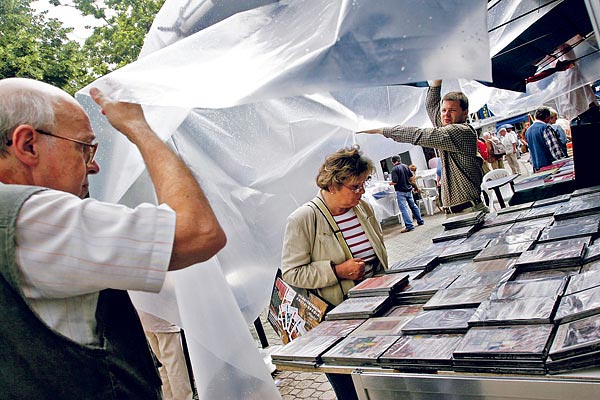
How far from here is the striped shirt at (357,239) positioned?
2.74 m

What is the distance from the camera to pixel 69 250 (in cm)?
93

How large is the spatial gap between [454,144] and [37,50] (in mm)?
10807

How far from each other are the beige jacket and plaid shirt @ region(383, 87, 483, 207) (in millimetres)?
898

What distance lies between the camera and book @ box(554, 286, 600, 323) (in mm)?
1195

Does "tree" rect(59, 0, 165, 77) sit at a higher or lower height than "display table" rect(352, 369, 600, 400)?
higher

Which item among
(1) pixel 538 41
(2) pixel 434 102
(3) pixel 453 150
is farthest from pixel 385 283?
(1) pixel 538 41

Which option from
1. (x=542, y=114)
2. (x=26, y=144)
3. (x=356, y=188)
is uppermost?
(x=26, y=144)

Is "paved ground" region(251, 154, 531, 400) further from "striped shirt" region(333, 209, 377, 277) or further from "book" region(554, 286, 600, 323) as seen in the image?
"book" region(554, 286, 600, 323)

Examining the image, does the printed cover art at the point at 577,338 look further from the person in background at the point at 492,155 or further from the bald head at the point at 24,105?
the person in background at the point at 492,155

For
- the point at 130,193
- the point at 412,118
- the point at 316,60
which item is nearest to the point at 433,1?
the point at 316,60

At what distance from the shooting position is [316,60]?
41.8 inches

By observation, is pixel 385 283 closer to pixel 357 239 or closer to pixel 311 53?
pixel 357 239

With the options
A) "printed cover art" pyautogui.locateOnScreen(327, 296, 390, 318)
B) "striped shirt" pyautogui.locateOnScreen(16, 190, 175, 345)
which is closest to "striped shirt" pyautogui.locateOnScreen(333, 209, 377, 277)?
"printed cover art" pyautogui.locateOnScreen(327, 296, 390, 318)

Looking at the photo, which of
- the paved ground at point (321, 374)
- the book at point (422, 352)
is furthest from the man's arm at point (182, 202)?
the paved ground at point (321, 374)
